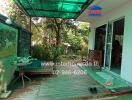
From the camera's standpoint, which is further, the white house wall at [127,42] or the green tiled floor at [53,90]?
the white house wall at [127,42]

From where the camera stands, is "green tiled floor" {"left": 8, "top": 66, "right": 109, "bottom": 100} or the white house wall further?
the white house wall

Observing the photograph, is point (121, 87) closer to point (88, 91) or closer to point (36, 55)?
point (88, 91)

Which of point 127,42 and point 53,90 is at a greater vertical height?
point 127,42

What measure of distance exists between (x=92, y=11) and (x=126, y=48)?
1739 millimetres

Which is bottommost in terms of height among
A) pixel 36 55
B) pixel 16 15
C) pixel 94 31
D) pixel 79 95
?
pixel 79 95

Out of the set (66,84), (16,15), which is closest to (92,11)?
(66,84)

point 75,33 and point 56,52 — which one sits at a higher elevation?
point 75,33

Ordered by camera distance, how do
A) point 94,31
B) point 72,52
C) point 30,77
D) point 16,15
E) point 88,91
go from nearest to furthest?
1. point 88,91
2. point 30,77
3. point 94,31
4. point 16,15
5. point 72,52

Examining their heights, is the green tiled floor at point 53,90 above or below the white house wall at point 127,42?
below

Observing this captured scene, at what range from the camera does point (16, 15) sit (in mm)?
15672

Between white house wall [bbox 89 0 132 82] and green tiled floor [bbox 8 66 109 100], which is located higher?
white house wall [bbox 89 0 132 82]

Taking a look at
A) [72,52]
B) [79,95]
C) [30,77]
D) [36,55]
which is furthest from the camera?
[72,52]

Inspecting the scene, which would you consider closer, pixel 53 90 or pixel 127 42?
pixel 53 90

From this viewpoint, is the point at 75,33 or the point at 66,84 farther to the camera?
the point at 75,33
